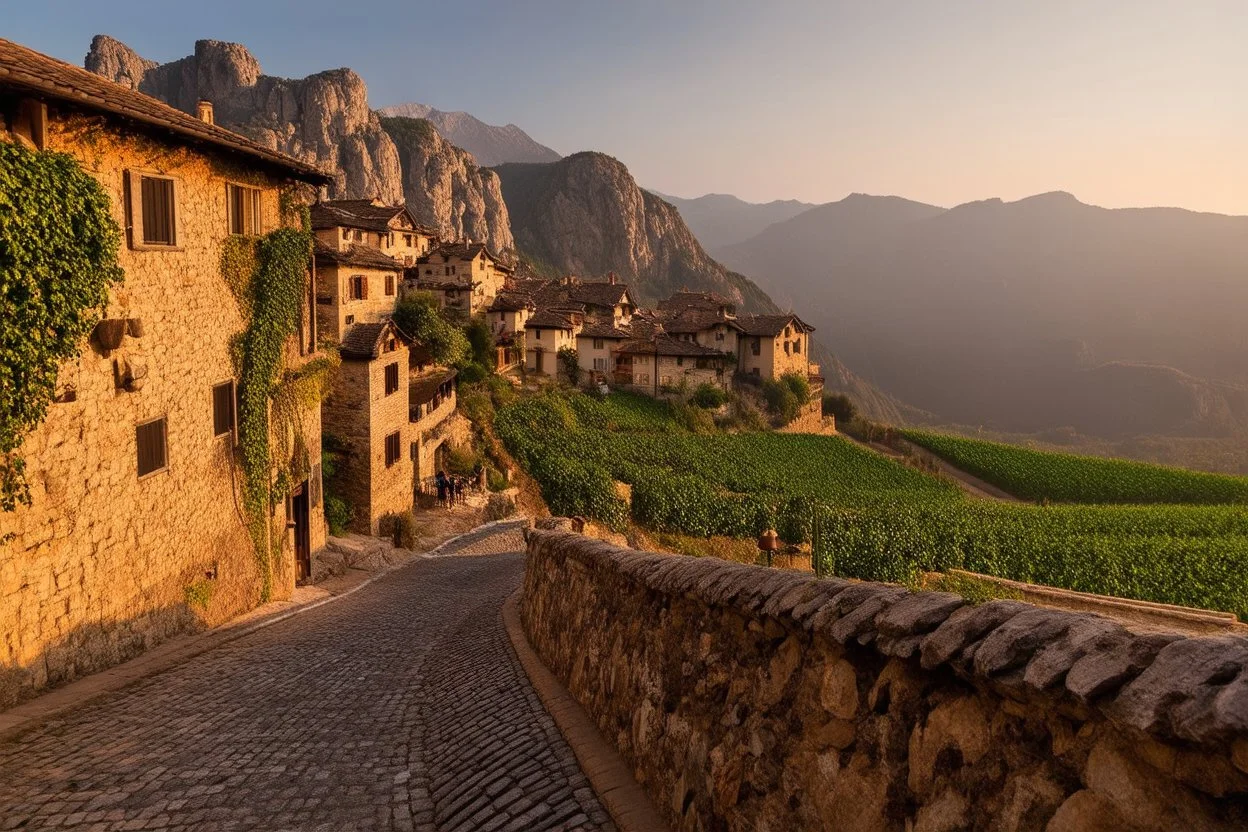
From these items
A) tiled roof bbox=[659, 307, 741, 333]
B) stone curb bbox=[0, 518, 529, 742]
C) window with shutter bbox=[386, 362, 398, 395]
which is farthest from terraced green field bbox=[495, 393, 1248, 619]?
stone curb bbox=[0, 518, 529, 742]

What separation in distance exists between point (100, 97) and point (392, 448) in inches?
835

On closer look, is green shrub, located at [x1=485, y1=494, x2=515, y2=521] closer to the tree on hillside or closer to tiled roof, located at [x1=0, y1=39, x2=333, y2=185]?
the tree on hillside

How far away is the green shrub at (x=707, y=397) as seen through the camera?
217 ft

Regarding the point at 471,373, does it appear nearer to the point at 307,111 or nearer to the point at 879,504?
the point at 879,504

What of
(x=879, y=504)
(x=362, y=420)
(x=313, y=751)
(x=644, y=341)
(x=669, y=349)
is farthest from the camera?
(x=644, y=341)

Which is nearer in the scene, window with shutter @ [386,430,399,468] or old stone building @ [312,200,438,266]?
window with shutter @ [386,430,399,468]

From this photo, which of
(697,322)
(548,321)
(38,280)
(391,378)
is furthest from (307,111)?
(38,280)

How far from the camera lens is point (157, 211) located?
13.0m

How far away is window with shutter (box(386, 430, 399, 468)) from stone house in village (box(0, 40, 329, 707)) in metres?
13.3

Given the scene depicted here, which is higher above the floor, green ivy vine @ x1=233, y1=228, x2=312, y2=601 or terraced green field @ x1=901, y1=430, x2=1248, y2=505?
green ivy vine @ x1=233, y1=228, x2=312, y2=601

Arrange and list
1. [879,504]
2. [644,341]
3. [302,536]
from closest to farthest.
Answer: [302,536] < [879,504] < [644,341]

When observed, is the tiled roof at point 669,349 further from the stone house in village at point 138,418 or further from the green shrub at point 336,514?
the stone house in village at point 138,418

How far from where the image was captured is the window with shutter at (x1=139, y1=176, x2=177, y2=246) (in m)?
12.6

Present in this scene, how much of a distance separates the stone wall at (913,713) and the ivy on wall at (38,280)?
8.37 metres
